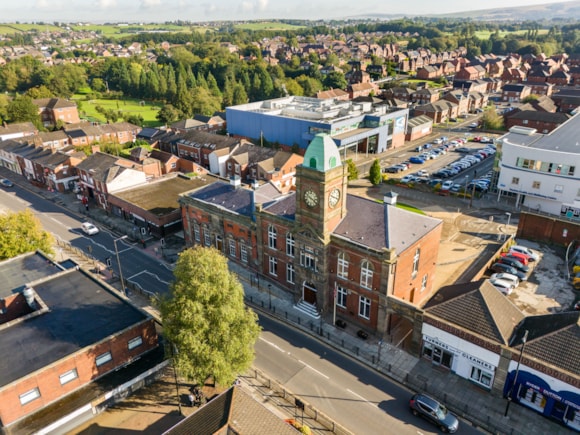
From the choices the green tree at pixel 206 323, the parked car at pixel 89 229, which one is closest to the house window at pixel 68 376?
the green tree at pixel 206 323

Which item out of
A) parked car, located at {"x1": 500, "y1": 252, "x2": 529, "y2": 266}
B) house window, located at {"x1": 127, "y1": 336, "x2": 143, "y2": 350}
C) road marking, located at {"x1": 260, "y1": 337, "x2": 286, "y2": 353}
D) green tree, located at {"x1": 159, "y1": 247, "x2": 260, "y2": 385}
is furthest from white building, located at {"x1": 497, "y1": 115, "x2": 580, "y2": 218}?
house window, located at {"x1": 127, "y1": 336, "x2": 143, "y2": 350}

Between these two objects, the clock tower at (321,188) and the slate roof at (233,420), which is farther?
the clock tower at (321,188)

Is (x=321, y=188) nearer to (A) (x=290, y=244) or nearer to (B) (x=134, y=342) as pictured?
(A) (x=290, y=244)

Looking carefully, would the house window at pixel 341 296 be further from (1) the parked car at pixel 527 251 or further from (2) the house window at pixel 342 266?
(1) the parked car at pixel 527 251

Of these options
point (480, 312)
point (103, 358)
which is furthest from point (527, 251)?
point (103, 358)

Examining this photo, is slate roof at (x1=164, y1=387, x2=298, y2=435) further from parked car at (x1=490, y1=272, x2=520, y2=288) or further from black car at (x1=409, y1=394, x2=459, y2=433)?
parked car at (x1=490, y1=272, x2=520, y2=288)

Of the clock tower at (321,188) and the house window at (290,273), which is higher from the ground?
the clock tower at (321,188)
